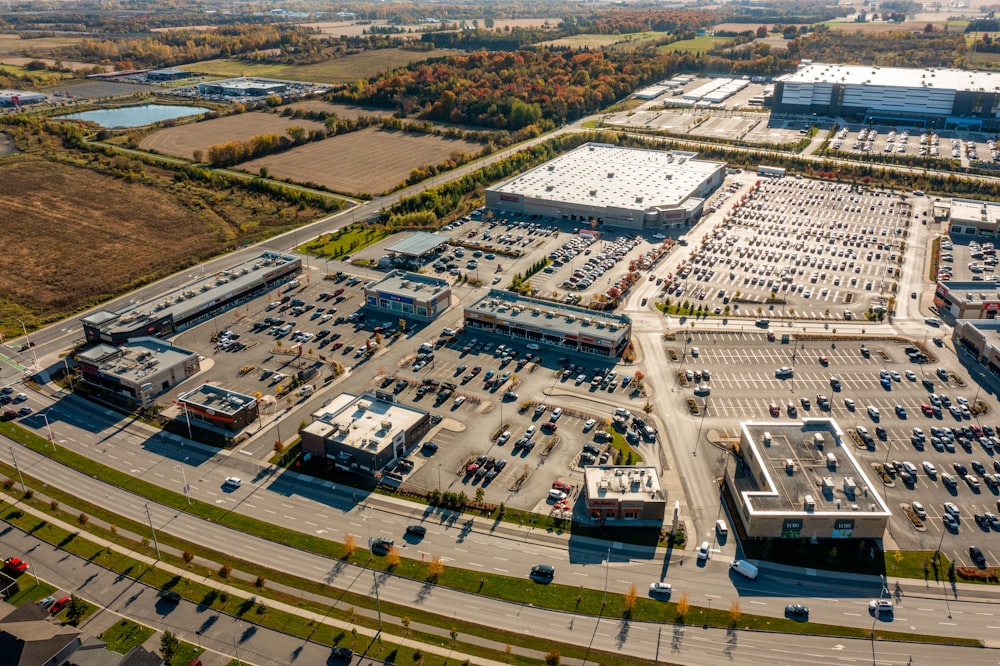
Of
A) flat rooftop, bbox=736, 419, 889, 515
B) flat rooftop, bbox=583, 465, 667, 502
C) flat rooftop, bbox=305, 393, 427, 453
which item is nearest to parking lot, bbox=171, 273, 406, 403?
flat rooftop, bbox=305, 393, 427, 453

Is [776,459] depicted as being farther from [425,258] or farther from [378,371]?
[425,258]

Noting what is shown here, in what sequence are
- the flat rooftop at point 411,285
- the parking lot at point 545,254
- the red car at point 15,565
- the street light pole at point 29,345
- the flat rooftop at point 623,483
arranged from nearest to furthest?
1. the red car at point 15,565
2. the flat rooftop at point 623,483
3. the street light pole at point 29,345
4. the flat rooftop at point 411,285
5. the parking lot at point 545,254

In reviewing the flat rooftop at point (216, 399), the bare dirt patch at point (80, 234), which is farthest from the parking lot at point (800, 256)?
the bare dirt patch at point (80, 234)

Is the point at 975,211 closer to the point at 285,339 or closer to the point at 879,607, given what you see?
the point at 879,607

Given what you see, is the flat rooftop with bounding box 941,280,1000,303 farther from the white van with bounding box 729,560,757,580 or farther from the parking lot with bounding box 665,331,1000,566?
the white van with bounding box 729,560,757,580

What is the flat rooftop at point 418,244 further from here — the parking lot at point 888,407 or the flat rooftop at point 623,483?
the flat rooftop at point 623,483

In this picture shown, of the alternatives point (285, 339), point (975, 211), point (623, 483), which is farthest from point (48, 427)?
point (975, 211)

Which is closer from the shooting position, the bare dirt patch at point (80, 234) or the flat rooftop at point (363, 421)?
the flat rooftop at point (363, 421)

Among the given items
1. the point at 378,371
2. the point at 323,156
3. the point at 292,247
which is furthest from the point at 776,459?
the point at 323,156
